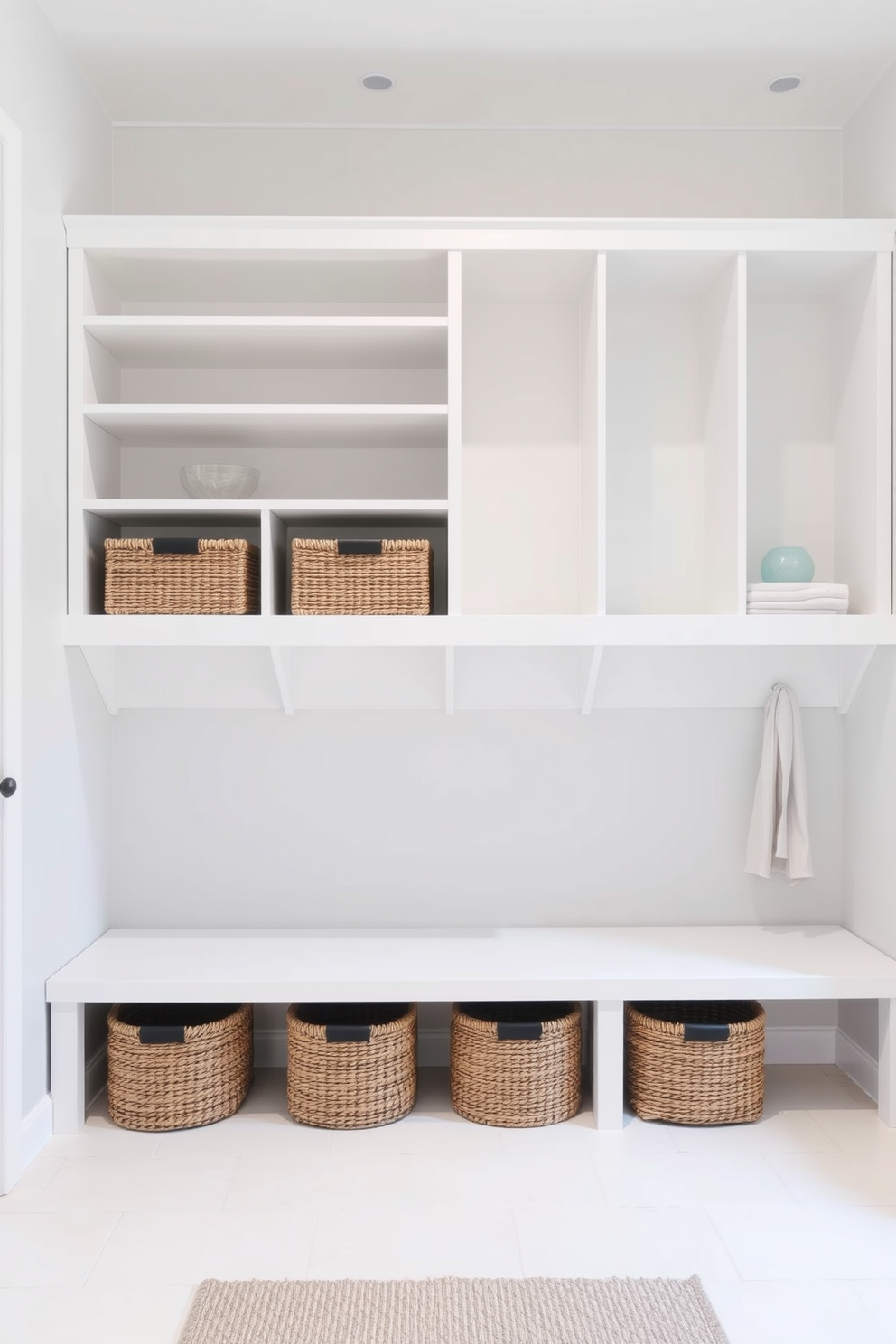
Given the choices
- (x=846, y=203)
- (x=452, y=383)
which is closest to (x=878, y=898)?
(x=452, y=383)

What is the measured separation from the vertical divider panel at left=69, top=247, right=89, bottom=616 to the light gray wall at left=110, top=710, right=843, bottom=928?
503 mm

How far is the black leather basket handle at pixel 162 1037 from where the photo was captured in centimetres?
254

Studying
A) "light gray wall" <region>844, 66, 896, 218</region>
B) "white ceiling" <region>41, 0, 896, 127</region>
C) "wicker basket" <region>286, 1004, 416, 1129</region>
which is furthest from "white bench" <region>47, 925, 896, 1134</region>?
"white ceiling" <region>41, 0, 896, 127</region>

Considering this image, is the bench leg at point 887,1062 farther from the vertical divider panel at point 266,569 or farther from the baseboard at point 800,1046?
the vertical divider panel at point 266,569

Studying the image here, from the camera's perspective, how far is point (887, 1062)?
8.56 ft

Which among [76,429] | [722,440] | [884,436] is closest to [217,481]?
[76,429]

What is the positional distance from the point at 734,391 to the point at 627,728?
Result: 38.7 inches

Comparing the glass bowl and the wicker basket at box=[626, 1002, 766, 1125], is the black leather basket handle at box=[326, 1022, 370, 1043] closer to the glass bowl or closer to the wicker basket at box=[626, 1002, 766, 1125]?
the wicker basket at box=[626, 1002, 766, 1125]

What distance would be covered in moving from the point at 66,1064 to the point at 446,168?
2.63 metres

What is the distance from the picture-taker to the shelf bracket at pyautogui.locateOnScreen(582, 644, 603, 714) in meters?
2.73

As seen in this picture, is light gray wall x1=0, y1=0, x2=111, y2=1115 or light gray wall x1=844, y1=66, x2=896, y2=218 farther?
light gray wall x1=844, y1=66, x2=896, y2=218

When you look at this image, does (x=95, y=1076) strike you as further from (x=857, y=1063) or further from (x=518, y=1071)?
(x=857, y=1063)

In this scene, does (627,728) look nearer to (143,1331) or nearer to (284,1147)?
(284,1147)

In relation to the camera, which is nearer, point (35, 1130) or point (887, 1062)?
point (35, 1130)
